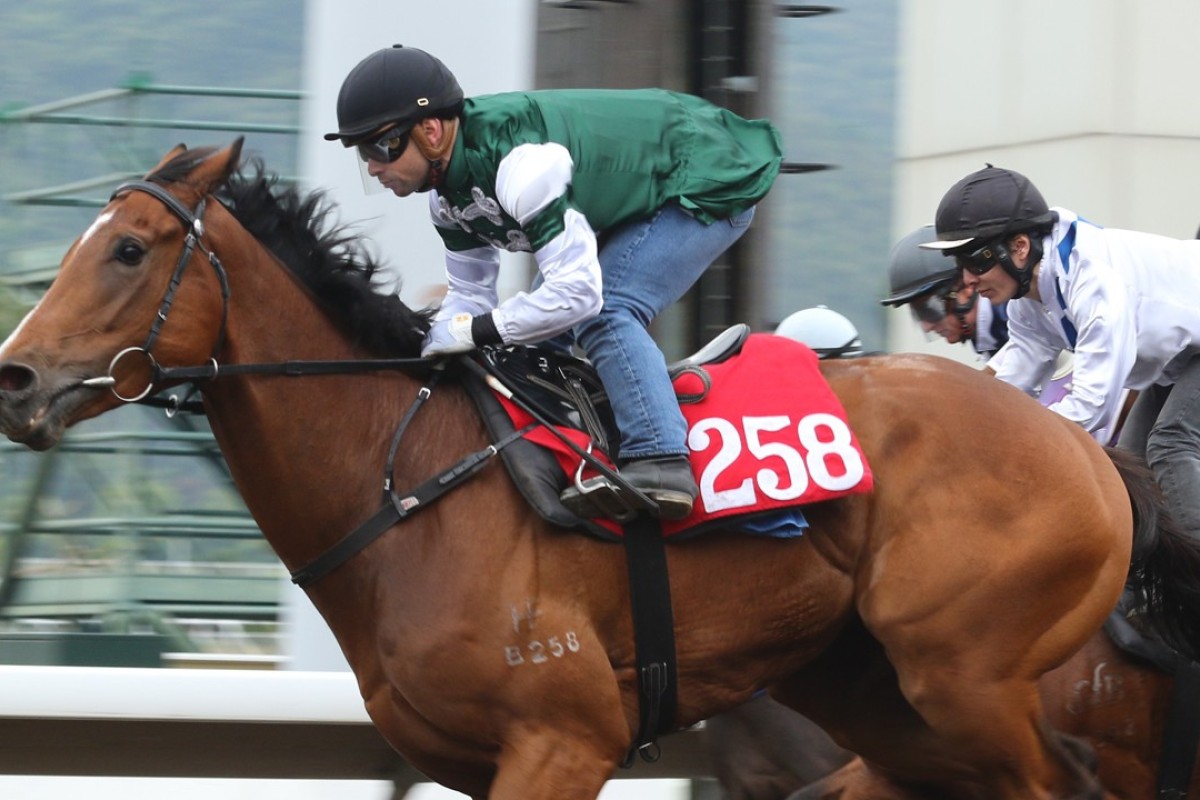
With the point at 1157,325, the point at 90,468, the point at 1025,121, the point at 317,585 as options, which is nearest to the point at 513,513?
the point at 317,585

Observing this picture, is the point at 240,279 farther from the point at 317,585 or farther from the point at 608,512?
the point at 608,512

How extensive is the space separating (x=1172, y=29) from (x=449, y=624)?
6818 millimetres

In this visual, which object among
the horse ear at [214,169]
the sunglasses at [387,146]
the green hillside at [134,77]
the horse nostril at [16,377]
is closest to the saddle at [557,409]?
the sunglasses at [387,146]

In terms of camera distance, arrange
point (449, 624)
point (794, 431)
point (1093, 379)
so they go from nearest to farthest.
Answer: point (449, 624) → point (794, 431) → point (1093, 379)

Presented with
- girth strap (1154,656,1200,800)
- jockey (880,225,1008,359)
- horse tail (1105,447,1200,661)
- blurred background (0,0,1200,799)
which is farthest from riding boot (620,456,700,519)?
jockey (880,225,1008,359)

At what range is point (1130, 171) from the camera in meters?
9.15

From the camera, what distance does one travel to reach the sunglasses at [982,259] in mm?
4820

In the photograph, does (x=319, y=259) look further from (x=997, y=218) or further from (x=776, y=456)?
(x=997, y=218)

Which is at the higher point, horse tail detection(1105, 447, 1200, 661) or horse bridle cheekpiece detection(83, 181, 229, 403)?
horse bridle cheekpiece detection(83, 181, 229, 403)

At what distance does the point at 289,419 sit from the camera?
13.2ft

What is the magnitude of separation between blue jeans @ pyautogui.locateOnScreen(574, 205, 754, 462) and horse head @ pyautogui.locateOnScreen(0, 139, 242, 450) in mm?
930

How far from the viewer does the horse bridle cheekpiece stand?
12.3ft

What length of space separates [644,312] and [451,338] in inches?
19.5

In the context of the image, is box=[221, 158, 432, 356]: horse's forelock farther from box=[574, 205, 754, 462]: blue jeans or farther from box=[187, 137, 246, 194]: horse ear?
box=[574, 205, 754, 462]: blue jeans
